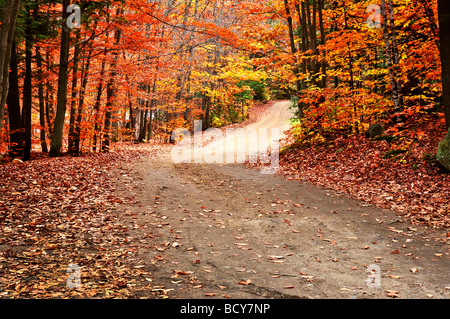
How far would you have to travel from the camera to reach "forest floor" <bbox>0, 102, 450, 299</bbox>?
4.46m

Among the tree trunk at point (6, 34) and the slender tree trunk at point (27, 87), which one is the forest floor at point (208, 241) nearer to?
the tree trunk at point (6, 34)

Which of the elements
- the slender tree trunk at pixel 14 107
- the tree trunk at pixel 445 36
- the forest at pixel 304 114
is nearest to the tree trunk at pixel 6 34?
the forest at pixel 304 114

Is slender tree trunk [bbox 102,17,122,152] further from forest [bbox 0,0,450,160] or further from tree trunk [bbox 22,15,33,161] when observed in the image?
tree trunk [bbox 22,15,33,161]

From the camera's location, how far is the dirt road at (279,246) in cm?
454

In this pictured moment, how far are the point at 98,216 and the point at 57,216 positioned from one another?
843mm

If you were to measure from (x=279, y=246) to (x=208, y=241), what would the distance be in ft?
4.58

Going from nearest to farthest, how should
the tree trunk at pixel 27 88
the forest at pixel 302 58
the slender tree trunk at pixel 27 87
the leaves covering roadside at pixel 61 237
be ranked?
the leaves covering roadside at pixel 61 237 → the forest at pixel 302 58 → the slender tree trunk at pixel 27 87 → the tree trunk at pixel 27 88

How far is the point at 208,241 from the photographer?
6.32m

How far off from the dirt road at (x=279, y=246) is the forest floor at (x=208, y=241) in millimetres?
27

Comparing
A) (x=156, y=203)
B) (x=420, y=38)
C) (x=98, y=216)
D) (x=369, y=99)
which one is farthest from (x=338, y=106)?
(x=98, y=216)

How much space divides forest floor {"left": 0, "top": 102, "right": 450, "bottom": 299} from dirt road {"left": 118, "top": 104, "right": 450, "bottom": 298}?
3 cm

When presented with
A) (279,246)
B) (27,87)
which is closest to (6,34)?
(279,246)

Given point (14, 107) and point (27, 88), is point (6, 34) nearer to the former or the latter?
point (27, 88)

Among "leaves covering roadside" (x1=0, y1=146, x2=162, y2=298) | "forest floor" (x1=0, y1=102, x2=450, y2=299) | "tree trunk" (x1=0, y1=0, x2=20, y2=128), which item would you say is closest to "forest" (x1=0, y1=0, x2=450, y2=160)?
"tree trunk" (x1=0, y1=0, x2=20, y2=128)
